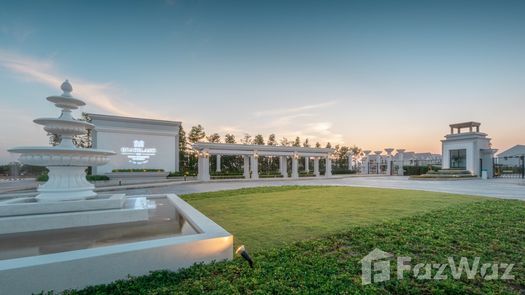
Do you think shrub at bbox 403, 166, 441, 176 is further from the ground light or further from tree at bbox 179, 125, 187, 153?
the ground light

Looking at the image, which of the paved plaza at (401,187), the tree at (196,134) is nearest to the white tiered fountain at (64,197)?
the paved plaza at (401,187)

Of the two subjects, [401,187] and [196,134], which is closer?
[401,187]

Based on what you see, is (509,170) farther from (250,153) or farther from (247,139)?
(247,139)

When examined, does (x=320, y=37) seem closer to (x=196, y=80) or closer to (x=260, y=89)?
(x=260, y=89)

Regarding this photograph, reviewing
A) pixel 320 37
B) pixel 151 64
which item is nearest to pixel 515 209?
pixel 320 37

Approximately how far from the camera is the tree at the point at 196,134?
115 feet

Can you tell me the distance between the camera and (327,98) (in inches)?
765

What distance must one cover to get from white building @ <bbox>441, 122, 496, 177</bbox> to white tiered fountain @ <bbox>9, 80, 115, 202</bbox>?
32084 mm

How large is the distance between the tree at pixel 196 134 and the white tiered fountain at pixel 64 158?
1147 inches

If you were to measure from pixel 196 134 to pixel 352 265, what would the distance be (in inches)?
1328

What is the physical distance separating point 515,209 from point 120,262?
10047mm

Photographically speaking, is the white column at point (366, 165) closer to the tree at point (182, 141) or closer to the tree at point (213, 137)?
the tree at point (213, 137)

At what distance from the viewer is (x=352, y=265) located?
135 inches

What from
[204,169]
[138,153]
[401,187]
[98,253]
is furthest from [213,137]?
[98,253]
